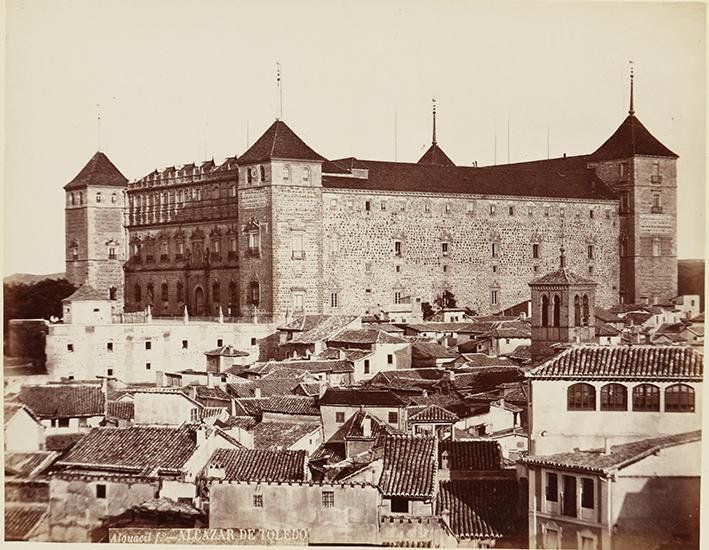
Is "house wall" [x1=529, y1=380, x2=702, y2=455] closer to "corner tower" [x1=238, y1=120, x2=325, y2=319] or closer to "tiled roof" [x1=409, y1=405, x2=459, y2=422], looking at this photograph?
"tiled roof" [x1=409, y1=405, x2=459, y2=422]

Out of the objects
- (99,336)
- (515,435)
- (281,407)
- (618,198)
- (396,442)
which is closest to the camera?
(396,442)

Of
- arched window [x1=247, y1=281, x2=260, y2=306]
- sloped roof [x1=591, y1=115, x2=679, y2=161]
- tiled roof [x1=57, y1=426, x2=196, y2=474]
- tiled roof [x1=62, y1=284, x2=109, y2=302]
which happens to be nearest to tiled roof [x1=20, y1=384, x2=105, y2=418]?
tiled roof [x1=57, y1=426, x2=196, y2=474]

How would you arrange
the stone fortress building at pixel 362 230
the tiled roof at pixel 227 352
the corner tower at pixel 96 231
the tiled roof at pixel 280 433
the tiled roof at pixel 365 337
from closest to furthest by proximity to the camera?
the tiled roof at pixel 280 433, the tiled roof at pixel 365 337, the tiled roof at pixel 227 352, the stone fortress building at pixel 362 230, the corner tower at pixel 96 231

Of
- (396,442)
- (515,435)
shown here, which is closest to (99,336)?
(515,435)

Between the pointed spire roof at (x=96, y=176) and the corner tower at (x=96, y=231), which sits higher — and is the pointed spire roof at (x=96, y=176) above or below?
above

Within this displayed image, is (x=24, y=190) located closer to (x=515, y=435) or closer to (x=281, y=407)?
(x=281, y=407)

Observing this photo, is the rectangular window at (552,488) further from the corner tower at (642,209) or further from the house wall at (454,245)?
the corner tower at (642,209)

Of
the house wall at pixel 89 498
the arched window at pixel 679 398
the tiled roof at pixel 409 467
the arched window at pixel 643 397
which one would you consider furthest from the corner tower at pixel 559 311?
the house wall at pixel 89 498
